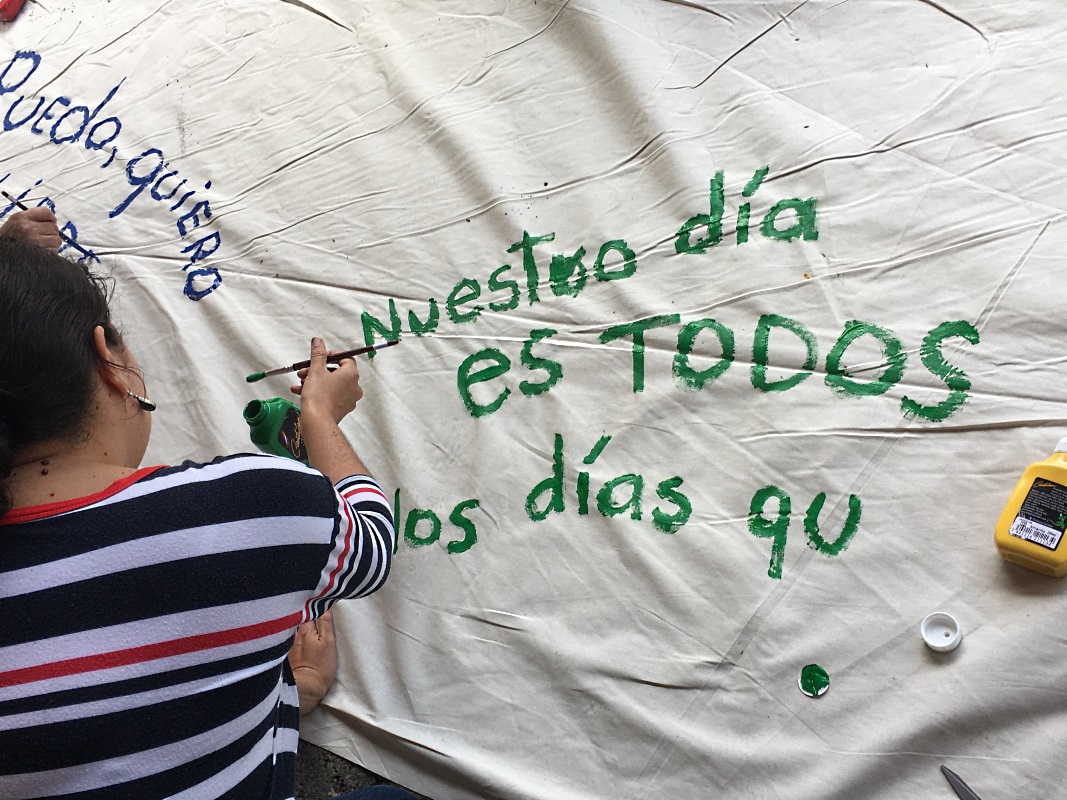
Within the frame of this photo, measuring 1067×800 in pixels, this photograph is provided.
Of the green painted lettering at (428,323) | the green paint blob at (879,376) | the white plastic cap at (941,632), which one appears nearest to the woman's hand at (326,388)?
the green painted lettering at (428,323)

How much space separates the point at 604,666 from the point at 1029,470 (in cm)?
44

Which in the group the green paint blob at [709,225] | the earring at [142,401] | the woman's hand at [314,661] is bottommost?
the woman's hand at [314,661]

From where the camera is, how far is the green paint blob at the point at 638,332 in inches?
36.9

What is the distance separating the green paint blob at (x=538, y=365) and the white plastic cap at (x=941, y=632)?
45cm

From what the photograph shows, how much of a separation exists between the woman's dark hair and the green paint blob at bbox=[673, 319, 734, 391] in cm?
57

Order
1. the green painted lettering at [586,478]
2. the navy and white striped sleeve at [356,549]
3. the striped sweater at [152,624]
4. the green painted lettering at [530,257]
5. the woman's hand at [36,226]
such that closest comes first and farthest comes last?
the striped sweater at [152,624] → the navy and white striped sleeve at [356,549] → the green painted lettering at [586,478] → the green painted lettering at [530,257] → the woman's hand at [36,226]

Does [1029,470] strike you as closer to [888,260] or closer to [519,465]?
[888,260]

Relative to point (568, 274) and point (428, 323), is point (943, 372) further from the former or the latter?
point (428, 323)

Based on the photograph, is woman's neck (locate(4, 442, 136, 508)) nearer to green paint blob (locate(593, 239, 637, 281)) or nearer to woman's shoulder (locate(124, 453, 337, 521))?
woman's shoulder (locate(124, 453, 337, 521))

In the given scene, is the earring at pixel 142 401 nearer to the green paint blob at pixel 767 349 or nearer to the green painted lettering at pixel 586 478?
the green painted lettering at pixel 586 478

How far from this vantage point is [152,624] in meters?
0.59

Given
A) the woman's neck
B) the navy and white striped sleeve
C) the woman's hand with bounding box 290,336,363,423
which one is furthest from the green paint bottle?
the woman's neck

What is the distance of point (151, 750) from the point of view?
0.59 m

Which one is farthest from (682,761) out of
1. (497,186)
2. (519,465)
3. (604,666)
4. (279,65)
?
(279,65)
